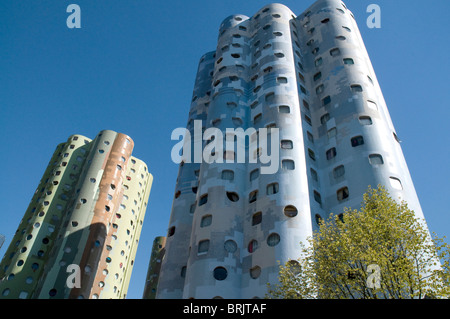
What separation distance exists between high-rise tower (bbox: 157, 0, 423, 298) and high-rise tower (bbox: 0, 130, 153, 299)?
50.8 feet

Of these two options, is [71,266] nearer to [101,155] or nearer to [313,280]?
[101,155]

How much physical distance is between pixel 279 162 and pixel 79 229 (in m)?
27.0

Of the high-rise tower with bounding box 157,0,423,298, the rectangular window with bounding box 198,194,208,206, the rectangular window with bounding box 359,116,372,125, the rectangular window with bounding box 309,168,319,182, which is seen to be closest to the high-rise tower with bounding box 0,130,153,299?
the high-rise tower with bounding box 157,0,423,298

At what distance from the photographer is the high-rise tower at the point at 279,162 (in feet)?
73.3

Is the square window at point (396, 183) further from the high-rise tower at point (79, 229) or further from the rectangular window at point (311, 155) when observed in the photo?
the high-rise tower at point (79, 229)

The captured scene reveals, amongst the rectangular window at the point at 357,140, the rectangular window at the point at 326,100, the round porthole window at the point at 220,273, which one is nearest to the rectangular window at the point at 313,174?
the rectangular window at the point at 357,140

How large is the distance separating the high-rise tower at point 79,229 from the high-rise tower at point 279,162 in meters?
15.5

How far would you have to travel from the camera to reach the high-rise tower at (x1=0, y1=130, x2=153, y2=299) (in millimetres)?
38531

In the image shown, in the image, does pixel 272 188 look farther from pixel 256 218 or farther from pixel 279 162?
pixel 256 218

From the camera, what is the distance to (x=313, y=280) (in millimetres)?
14594

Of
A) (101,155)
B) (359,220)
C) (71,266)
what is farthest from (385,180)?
(101,155)

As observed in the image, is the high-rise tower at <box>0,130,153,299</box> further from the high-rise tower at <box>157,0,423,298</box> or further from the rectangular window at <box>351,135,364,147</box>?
the rectangular window at <box>351,135,364,147</box>

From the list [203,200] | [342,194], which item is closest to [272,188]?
[342,194]

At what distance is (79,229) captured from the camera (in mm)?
41438
